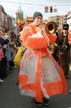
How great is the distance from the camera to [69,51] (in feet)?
41.8

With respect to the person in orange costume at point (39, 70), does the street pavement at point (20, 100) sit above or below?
below

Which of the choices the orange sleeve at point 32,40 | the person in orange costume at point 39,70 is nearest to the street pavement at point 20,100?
the person in orange costume at point 39,70

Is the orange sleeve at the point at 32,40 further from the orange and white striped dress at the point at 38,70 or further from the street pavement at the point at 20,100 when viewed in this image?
the street pavement at the point at 20,100

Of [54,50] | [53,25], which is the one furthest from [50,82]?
[54,50]

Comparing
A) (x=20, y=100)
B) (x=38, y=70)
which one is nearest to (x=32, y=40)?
(x=38, y=70)

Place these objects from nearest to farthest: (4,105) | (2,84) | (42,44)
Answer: (42,44) < (4,105) < (2,84)

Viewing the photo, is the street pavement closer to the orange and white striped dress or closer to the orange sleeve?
the orange and white striped dress

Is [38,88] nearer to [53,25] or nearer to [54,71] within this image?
[54,71]

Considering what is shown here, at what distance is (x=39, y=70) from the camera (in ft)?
24.2

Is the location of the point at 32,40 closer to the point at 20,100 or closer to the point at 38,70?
the point at 38,70

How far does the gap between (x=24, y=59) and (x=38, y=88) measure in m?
0.64

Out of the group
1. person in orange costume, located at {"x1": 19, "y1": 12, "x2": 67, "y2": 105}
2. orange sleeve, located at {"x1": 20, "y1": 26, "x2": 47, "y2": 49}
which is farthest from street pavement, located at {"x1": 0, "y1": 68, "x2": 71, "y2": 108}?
orange sleeve, located at {"x1": 20, "y1": 26, "x2": 47, "y2": 49}

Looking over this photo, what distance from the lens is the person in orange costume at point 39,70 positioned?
24.2 feet

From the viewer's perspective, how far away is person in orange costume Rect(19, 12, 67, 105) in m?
7.37
